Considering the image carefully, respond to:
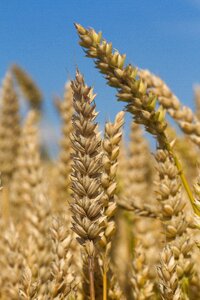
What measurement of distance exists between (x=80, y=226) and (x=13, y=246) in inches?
22.0

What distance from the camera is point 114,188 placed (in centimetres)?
124

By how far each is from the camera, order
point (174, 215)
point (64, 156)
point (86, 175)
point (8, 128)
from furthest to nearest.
→ point (8, 128) → point (64, 156) → point (174, 215) → point (86, 175)

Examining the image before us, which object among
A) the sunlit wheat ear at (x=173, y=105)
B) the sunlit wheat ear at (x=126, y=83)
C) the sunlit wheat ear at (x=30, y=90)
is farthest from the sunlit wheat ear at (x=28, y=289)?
the sunlit wheat ear at (x=30, y=90)

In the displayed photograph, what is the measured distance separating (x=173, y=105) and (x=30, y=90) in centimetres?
412

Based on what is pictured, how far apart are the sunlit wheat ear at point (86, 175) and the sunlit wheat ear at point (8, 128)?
263 centimetres

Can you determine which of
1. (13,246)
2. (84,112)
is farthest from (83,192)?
(13,246)

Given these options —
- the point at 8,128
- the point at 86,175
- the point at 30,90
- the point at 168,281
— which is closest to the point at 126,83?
the point at 86,175

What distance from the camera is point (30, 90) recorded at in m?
5.82

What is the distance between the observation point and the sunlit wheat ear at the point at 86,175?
1.06m

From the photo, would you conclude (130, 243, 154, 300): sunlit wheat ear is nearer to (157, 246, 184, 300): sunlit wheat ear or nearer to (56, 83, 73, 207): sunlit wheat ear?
(157, 246, 184, 300): sunlit wheat ear

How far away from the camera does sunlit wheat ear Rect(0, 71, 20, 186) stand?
3.69 m

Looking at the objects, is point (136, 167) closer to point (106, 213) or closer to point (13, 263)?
point (13, 263)

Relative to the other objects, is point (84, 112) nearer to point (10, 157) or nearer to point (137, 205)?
point (137, 205)

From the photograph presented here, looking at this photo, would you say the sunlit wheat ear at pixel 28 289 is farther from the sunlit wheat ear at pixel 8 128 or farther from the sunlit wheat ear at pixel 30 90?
the sunlit wheat ear at pixel 30 90
